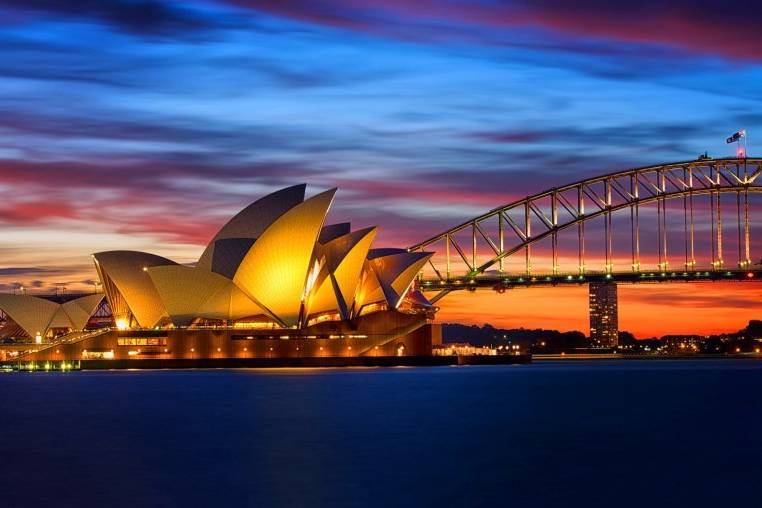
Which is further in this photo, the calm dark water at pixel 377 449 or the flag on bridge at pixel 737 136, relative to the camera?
the flag on bridge at pixel 737 136

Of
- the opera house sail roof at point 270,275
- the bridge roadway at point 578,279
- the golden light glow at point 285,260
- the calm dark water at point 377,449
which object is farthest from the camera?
the bridge roadway at point 578,279

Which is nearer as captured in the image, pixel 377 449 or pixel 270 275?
pixel 377 449

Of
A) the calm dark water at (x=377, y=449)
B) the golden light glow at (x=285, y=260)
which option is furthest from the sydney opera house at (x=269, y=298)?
the calm dark water at (x=377, y=449)

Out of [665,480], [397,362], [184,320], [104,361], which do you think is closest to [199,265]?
[184,320]

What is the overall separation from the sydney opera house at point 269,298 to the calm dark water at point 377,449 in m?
31.0

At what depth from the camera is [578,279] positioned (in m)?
130

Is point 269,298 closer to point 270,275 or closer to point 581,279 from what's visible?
point 270,275

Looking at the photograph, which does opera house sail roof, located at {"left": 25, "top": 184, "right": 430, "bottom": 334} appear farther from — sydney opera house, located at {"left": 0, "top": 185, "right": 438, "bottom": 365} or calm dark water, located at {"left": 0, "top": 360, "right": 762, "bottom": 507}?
calm dark water, located at {"left": 0, "top": 360, "right": 762, "bottom": 507}

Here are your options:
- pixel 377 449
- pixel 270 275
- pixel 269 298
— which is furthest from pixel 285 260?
pixel 377 449

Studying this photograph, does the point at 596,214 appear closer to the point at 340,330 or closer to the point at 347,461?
the point at 340,330

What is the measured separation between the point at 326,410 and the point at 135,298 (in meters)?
62.9

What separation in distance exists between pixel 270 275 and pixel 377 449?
67.7 m

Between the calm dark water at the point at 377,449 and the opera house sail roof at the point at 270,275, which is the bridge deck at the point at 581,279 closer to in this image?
the opera house sail roof at the point at 270,275

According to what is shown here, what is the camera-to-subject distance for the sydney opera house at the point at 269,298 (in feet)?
352
